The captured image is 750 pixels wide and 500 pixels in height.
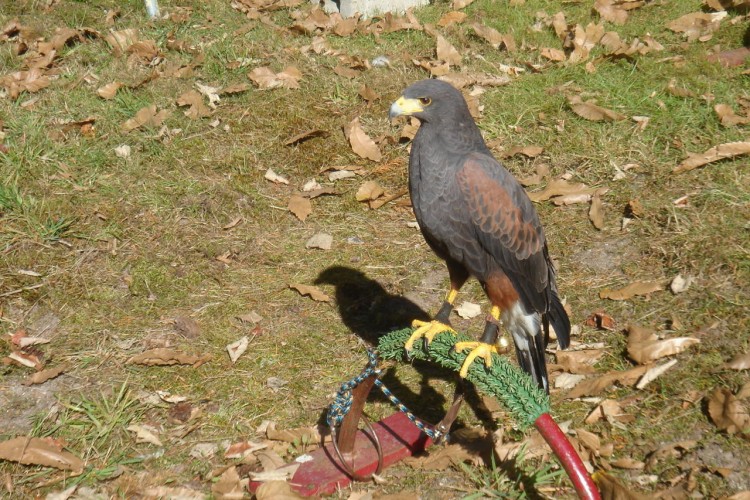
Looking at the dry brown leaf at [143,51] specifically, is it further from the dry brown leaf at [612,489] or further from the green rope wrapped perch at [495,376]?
the dry brown leaf at [612,489]

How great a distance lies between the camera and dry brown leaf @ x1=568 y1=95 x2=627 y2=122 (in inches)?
231

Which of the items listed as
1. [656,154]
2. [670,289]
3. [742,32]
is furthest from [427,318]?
[742,32]

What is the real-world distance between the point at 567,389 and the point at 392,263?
1.55 m

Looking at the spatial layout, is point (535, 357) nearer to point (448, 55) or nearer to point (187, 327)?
point (187, 327)

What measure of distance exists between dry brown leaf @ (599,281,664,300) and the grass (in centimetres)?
5

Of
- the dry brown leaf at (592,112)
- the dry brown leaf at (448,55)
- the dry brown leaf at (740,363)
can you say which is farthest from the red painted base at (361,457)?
the dry brown leaf at (448,55)

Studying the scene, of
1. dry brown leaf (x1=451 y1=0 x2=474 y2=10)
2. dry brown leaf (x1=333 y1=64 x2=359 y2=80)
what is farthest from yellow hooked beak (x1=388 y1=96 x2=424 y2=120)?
dry brown leaf (x1=451 y1=0 x2=474 y2=10)

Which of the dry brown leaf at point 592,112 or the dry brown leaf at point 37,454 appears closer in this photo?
the dry brown leaf at point 37,454

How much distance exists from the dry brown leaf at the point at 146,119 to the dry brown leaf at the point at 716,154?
404 centimetres

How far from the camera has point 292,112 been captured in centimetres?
621

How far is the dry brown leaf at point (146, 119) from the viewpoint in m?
5.97

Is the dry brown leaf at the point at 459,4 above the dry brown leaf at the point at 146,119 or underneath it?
above

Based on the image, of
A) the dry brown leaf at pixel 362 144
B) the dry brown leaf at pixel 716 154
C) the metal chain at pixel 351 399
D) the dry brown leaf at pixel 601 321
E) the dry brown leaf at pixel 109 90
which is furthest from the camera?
the dry brown leaf at pixel 109 90

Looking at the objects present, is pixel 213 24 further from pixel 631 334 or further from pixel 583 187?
pixel 631 334
